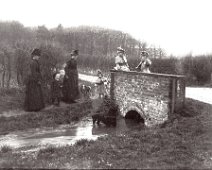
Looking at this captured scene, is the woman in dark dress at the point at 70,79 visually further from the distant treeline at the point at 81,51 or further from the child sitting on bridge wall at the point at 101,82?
the distant treeline at the point at 81,51

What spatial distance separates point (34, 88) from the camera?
24453 mm

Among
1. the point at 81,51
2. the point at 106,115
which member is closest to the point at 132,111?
the point at 106,115

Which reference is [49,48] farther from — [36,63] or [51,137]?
[51,137]

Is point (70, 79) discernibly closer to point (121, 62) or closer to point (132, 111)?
point (121, 62)

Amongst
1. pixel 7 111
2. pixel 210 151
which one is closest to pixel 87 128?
pixel 7 111

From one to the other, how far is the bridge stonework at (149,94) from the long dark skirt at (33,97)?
5.19 metres

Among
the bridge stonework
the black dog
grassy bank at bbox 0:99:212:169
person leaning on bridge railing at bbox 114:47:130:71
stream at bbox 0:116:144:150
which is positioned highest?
person leaning on bridge railing at bbox 114:47:130:71

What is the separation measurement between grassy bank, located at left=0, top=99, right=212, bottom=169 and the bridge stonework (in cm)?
208

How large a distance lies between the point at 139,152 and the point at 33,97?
13.3 metres

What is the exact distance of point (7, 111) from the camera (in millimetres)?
25500

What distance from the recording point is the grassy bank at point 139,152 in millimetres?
11125

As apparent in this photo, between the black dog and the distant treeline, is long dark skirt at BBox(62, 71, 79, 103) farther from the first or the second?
the black dog

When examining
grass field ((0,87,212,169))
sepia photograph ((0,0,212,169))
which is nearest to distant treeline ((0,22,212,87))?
sepia photograph ((0,0,212,169))

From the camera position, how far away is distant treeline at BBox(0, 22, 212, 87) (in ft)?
101
